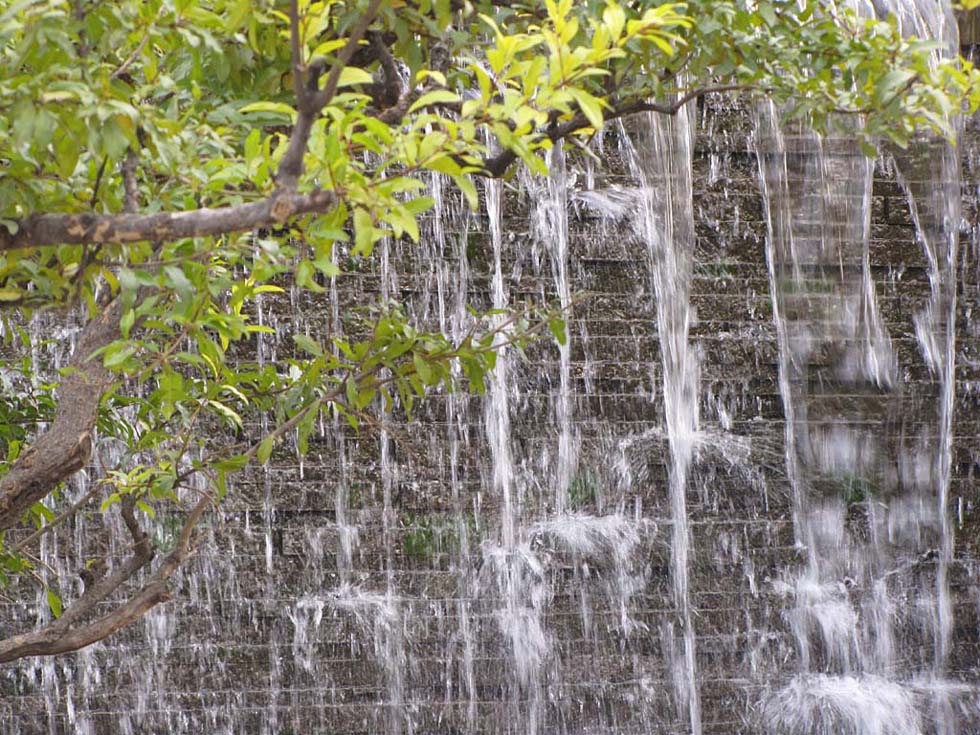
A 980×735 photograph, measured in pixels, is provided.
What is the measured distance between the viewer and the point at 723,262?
612cm

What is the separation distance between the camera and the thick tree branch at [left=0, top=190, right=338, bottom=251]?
1.76 meters

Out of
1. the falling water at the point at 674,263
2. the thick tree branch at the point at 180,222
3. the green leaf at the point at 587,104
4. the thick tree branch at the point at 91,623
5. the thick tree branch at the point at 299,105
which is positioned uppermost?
the falling water at the point at 674,263

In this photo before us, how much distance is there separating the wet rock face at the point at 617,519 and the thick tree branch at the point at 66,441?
9.08ft

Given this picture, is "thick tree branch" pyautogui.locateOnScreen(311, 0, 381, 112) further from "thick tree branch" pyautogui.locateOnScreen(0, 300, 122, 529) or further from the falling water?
the falling water

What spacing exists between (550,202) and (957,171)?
2.02 m

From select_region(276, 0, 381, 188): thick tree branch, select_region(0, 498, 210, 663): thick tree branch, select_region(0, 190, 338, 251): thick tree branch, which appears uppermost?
select_region(276, 0, 381, 188): thick tree branch

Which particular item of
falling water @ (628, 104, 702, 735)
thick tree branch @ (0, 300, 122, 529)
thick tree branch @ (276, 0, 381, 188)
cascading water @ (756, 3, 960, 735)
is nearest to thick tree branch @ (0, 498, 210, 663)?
thick tree branch @ (0, 300, 122, 529)

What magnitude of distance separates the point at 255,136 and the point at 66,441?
743 mm

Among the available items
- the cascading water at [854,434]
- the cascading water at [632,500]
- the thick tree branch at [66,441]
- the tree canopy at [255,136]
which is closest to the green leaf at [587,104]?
the tree canopy at [255,136]

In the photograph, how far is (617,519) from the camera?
5.80 meters

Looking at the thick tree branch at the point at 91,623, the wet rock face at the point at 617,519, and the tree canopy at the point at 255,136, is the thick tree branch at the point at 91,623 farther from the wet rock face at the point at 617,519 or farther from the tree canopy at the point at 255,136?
the wet rock face at the point at 617,519

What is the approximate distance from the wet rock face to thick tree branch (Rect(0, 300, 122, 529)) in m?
2.77

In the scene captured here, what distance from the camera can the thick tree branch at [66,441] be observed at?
240 centimetres

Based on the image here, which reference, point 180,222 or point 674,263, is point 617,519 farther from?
point 180,222
